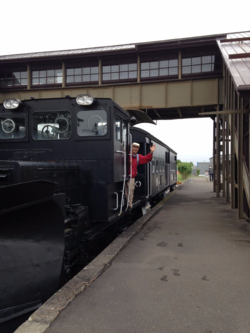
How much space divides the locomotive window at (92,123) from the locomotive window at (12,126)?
1089 millimetres

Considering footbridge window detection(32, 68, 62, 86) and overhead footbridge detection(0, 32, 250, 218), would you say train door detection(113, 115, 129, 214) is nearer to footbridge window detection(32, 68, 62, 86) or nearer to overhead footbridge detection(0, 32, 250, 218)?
overhead footbridge detection(0, 32, 250, 218)

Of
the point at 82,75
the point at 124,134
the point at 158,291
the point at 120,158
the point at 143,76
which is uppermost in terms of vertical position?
the point at 82,75

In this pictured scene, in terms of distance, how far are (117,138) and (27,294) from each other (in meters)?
3.21

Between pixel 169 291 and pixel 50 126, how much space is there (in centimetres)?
352

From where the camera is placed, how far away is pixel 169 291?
3.38 metres

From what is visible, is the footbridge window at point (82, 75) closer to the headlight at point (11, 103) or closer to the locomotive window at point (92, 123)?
the headlight at point (11, 103)

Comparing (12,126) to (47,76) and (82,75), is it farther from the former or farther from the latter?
(47,76)

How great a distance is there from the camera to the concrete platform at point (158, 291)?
8.77 ft

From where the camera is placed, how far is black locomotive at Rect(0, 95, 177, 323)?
3324 mm

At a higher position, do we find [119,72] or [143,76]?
[119,72]

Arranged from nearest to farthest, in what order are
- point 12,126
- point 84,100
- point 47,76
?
point 84,100 < point 12,126 < point 47,76

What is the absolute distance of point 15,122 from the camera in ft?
17.5

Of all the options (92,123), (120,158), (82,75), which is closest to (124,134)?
(120,158)

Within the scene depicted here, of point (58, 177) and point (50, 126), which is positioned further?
point (50, 126)
